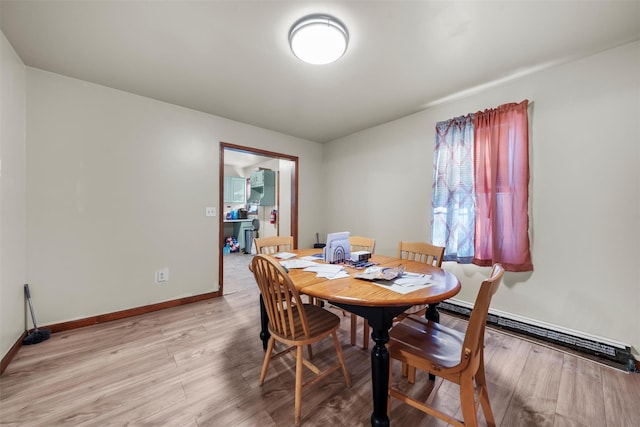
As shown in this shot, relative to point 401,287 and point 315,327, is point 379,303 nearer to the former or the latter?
point 401,287

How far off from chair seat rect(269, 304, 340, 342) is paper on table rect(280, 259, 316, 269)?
316 millimetres

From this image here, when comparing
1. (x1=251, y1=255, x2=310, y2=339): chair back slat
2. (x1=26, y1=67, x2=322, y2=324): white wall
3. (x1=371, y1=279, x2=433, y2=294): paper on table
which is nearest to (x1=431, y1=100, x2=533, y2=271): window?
(x1=371, y1=279, x2=433, y2=294): paper on table

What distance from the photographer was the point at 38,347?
1.99 m

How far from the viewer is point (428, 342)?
50.0 inches

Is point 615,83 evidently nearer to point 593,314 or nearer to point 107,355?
point 593,314

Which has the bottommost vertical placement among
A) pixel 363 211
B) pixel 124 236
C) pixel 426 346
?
pixel 426 346

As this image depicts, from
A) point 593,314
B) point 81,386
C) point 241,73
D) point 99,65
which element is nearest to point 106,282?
point 81,386

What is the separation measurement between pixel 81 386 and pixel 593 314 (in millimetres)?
3900

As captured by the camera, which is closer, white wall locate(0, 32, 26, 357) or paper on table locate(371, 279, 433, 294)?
paper on table locate(371, 279, 433, 294)

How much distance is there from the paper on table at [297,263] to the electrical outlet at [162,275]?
1.81 metres

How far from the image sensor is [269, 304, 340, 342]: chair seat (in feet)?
4.50

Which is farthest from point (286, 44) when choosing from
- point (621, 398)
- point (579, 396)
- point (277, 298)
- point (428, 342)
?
point (621, 398)

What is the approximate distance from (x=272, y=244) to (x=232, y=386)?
48.7 inches

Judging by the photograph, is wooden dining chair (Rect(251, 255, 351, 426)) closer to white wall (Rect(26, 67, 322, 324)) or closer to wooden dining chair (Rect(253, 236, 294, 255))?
wooden dining chair (Rect(253, 236, 294, 255))
